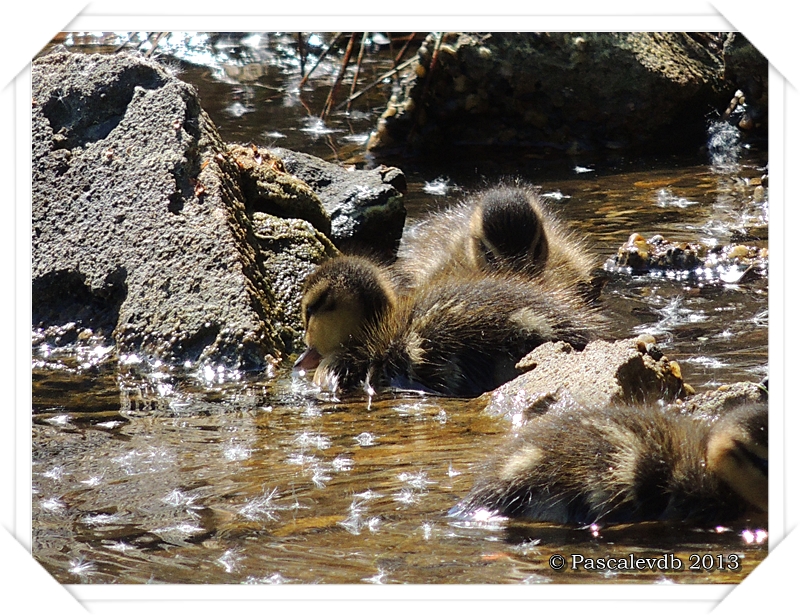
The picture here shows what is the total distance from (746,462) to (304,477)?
49.7 inches

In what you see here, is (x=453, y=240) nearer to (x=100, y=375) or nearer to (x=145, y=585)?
(x=100, y=375)

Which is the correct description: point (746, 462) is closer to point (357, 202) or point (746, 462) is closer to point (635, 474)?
point (635, 474)

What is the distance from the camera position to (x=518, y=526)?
307 centimetres

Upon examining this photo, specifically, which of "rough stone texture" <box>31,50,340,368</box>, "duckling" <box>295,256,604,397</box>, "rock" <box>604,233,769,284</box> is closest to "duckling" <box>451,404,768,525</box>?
"duckling" <box>295,256,604,397</box>

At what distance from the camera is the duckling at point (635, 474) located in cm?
304

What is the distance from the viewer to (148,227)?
5117 mm

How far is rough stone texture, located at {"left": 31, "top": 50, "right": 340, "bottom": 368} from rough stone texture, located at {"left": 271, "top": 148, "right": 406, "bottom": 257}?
58 cm

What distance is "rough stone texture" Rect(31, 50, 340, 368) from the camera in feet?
15.8

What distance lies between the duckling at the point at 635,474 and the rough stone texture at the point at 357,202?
3.17 metres

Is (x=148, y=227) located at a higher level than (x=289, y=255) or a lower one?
higher

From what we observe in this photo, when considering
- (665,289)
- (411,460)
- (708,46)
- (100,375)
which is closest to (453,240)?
(665,289)

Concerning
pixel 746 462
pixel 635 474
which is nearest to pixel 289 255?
pixel 635 474

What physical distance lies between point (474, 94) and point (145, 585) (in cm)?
587

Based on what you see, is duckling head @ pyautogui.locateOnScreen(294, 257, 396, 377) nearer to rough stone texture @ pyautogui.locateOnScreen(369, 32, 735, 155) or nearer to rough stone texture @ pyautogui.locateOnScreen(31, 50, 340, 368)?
rough stone texture @ pyautogui.locateOnScreen(31, 50, 340, 368)
